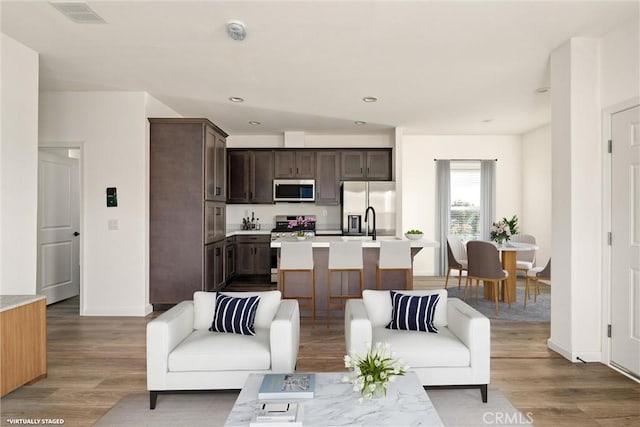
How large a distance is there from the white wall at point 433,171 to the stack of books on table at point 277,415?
5.94m

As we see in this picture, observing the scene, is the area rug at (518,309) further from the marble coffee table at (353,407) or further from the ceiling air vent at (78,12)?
the ceiling air vent at (78,12)

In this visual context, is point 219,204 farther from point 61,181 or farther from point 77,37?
point 77,37

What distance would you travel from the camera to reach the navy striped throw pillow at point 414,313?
110 inches

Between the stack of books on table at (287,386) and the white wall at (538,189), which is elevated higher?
the white wall at (538,189)

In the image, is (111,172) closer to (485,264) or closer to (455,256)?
(485,264)

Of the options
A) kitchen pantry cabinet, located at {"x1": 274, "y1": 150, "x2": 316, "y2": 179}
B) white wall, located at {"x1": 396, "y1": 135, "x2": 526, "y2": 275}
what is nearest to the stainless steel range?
kitchen pantry cabinet, located at {"x1": 274, "y1": 150, "x2": 316, "y2": 179}

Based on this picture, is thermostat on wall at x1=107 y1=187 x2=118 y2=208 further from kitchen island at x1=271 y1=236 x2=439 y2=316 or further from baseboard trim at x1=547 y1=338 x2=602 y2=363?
baseboard trim at x1=547 y1=338 x2=602 y2=363

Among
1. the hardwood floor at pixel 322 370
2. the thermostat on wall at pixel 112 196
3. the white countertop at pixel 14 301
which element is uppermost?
the thermostat on wall at pixel 112 196

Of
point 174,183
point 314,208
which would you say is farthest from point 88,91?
point 314,208

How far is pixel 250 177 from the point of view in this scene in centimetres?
705

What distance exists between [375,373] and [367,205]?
491 cm

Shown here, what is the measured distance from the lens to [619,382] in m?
2.85

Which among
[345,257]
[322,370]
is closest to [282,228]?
[345,257]

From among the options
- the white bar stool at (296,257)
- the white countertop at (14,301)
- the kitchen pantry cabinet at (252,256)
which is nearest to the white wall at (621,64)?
the white bar stool at (296,257)
